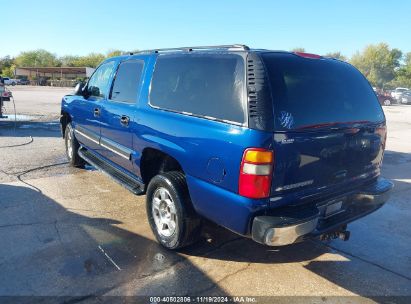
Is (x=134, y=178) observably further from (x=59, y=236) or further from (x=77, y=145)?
(x=77, y=145)

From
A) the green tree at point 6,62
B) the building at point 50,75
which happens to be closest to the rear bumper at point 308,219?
the building at point 50,75

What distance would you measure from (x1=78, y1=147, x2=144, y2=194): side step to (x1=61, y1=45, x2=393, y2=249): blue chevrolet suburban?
4 cm

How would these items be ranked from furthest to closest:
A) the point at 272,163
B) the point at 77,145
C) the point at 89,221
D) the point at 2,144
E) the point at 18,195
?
the point at 2,144 → the point at 77,145 → the point at 18,195 → the point at 89,221 → the point at 272,163

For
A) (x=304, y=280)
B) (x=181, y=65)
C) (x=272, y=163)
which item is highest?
(x=181, y=65)

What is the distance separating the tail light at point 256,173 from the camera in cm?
267

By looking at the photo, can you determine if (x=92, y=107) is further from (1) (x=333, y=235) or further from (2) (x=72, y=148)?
(1) (x=333, y=235)

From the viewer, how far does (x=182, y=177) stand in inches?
136

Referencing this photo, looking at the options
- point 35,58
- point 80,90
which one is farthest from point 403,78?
point 35,58

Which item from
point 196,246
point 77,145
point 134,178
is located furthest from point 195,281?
point 77,145

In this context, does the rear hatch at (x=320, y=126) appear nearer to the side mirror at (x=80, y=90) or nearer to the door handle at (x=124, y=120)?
the door handle at (x=124, y=120)

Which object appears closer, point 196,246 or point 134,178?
point 196,246

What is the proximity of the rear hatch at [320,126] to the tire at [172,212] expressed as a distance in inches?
38.0

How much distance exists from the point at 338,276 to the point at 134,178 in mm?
2477

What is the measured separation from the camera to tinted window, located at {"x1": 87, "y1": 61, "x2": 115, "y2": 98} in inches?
201
